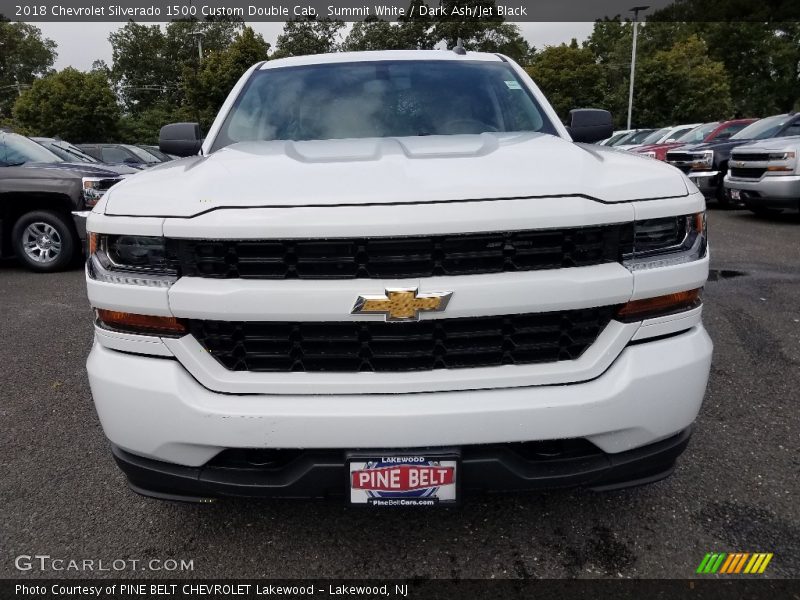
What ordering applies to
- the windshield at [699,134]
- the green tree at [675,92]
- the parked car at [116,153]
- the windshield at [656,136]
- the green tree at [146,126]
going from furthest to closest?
the green tree at [146,126] < the green tree at [675,92] < the windshield at [656,136] < the parked car at [116,153] < the windshield at [699,134]

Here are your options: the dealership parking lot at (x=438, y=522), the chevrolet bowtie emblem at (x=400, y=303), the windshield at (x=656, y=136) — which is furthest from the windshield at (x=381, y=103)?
the windshield at (x=656, y=136)

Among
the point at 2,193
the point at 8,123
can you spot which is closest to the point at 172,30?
the point at 8,123

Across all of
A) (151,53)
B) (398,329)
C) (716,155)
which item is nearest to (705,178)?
(716,155)

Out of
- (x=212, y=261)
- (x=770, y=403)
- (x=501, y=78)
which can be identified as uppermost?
(x=501, y=78)

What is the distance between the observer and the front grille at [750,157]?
371 inches

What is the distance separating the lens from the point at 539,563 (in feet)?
7.07

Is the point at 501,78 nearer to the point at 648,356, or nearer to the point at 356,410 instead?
the point at 648,356

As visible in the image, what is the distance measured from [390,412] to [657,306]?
891mm

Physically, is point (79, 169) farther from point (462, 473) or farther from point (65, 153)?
point (462, 473)

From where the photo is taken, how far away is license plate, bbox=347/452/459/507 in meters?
1.81

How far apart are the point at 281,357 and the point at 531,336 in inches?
29.7

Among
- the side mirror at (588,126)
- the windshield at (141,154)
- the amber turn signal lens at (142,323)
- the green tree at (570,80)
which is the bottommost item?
the windshield at (141,154)

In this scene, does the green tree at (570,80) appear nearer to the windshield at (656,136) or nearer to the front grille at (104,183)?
the windshield at (656,136)

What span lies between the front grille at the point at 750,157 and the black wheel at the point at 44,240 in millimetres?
9649
